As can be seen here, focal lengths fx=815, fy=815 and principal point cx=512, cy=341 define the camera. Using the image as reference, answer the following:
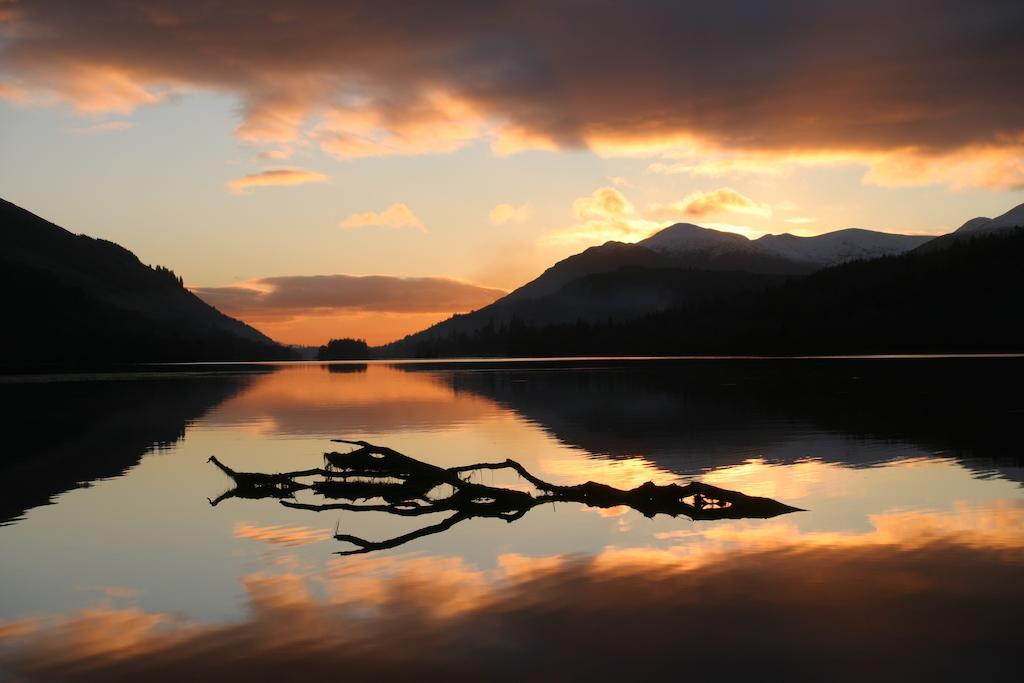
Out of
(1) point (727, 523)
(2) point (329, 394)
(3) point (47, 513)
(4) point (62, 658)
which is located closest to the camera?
(4) point (62, 658)

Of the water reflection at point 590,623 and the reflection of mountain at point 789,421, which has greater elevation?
the reflection of mountain at point 789,421

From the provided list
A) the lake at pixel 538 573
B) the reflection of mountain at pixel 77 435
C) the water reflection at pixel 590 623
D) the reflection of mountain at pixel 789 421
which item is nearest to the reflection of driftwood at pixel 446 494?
the lake at pixel 538 573

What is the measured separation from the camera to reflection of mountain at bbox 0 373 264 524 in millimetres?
32500

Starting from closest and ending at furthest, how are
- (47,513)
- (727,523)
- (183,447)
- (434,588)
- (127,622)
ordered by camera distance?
(127,622) < (434,588) < (727,523) < (47,513) < (183,447)

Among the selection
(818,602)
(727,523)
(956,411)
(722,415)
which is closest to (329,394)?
(722,415)

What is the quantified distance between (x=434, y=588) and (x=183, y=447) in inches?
1234

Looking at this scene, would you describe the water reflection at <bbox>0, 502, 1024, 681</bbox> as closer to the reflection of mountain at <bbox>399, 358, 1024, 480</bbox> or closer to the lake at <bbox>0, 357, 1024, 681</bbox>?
the lake at <bbox>0, 357, 1024, 681</bbox>

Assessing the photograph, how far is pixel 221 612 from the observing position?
15594 mm

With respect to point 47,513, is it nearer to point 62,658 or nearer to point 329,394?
point 62,658

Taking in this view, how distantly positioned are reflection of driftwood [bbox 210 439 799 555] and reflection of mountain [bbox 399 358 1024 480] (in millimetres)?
8253

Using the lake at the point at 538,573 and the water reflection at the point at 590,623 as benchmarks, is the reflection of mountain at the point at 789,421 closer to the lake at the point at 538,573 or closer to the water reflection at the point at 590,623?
the lake at the point at 538,573

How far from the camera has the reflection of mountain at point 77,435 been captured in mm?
32500

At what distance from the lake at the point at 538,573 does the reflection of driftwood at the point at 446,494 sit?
451 millimetres

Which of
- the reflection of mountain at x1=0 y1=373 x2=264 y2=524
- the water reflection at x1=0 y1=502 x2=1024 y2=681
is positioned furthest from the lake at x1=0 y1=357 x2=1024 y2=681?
the reflection of mountain at x1=0 y1=373 x2=264 y2=524
